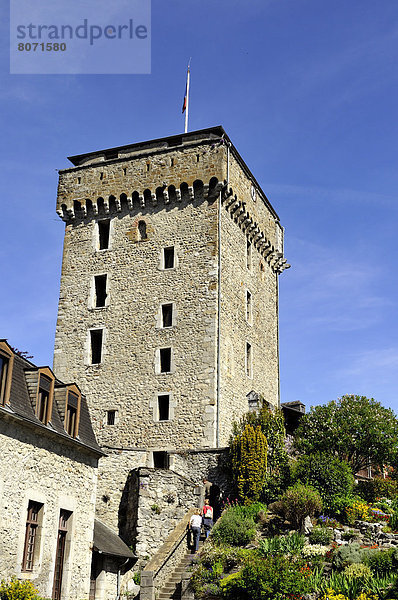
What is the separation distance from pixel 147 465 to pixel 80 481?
652 cm

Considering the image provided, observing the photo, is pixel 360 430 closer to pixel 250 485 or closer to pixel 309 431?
pixel 309 431

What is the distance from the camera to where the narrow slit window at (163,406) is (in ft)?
86.8

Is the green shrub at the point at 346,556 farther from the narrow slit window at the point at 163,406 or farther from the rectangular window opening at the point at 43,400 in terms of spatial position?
the narrow slit window at the point at 163,406

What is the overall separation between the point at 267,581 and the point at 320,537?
147 inches

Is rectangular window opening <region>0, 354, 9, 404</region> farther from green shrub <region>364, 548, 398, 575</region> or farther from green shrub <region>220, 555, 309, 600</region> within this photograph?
green shrub <region>364, 548, 398, 575</region>

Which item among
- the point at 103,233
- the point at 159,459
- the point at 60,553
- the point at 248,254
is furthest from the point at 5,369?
the point at 248,254

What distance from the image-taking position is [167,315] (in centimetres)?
2797

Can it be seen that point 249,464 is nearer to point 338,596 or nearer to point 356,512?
point 356,512

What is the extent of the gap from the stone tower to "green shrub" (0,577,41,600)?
33.8 ft

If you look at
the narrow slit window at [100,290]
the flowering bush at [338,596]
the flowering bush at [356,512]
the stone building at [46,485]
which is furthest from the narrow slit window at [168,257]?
the flowering bush at [338,596]

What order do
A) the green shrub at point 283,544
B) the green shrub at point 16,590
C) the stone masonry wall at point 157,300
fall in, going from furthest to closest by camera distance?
the stone masonry wall at point 157,300
the green shrub at point 283,544
the green shrub at point 16,590

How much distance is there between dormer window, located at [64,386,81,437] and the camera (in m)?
19.0

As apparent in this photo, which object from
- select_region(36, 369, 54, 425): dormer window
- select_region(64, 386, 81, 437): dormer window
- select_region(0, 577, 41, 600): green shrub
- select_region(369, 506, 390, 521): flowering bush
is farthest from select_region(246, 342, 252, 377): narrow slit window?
select_region(0, 577, 41, 600): green shrub

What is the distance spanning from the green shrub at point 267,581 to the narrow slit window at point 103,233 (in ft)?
55.4
